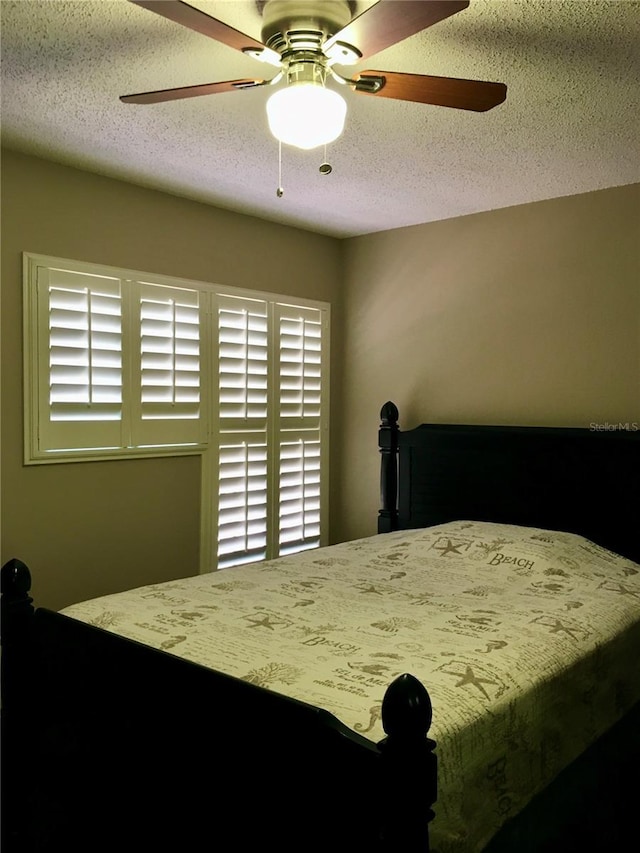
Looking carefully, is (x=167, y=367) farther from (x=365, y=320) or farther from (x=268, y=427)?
(x=365, y=320)

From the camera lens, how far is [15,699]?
2.00 metres

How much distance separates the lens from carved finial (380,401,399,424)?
3873 mm

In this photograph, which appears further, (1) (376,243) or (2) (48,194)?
(1) (376,243)

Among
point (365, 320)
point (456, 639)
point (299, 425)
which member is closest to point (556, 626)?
point (456, 639)

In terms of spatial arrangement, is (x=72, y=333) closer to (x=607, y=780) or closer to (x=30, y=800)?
(x=30, y=800)

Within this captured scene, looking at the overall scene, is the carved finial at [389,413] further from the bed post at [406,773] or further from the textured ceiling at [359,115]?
the bed post at [406,773]

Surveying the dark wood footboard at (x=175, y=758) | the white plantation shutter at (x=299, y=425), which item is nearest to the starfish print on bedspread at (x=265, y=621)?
the dark wood footboard at (x=175, y=758)

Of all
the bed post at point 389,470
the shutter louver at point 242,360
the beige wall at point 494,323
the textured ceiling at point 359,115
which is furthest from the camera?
the bed post at point 389,470

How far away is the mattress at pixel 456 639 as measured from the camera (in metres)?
1.59

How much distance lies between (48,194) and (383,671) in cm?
239

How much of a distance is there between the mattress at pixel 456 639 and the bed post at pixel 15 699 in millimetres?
197

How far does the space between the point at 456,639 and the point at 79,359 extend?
197 cm

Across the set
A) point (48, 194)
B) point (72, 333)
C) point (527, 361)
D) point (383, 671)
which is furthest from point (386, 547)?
point (48, 194)

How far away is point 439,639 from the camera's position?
Answer: 6.63 ft
